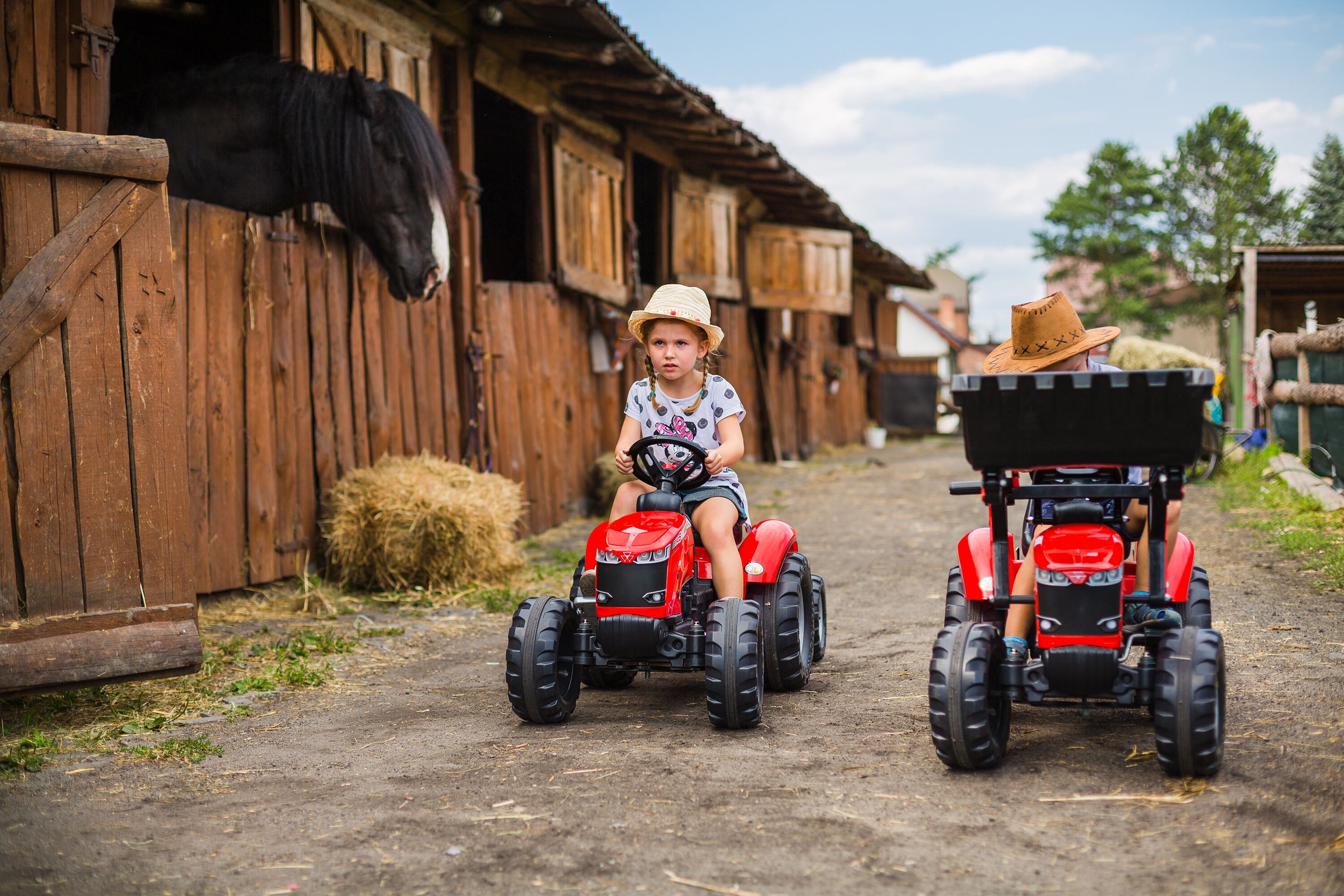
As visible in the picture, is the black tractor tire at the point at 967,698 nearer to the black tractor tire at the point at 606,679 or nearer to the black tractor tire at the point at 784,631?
the black tractor tire at the point at 784,631

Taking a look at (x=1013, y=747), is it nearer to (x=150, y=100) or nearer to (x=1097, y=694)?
(x=1097, y=694)

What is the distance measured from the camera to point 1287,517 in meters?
7.35

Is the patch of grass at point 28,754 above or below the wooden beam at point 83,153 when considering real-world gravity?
below

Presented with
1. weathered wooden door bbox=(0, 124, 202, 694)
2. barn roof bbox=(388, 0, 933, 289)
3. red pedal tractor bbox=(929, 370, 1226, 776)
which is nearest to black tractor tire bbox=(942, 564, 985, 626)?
red pedal tractor bbox=(929, 370, 1226, 776)

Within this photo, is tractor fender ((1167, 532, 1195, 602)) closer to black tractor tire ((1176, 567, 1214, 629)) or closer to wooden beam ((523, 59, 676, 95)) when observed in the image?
black tractor tire ((1176, 567, 1214, 629))

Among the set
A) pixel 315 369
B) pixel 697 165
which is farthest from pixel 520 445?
pixel 697 165

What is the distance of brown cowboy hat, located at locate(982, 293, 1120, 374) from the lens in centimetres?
332

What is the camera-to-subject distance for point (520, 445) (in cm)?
837

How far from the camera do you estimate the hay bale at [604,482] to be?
948 cm

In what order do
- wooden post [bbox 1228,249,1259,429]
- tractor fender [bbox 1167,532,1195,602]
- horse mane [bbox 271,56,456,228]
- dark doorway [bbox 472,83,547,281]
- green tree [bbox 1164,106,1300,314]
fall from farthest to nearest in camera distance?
green tree [bbox 1164,106,1300,314]
wooden post [bbox 1228,249,1259,429]
dark doorway [bbox 472,83,547,281]
horse mane [bbox 271,56,456,228]
tractor fender [bbox 1167,532,1195,602]

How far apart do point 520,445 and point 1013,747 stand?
19.1ft

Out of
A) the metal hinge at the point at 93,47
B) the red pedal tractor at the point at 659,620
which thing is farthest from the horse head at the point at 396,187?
the red pedal tractor at the point at 659,620

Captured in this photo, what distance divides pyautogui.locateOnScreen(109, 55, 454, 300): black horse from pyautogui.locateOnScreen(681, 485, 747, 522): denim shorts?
289 centimetres

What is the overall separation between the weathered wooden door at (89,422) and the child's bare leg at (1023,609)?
2713 mm
